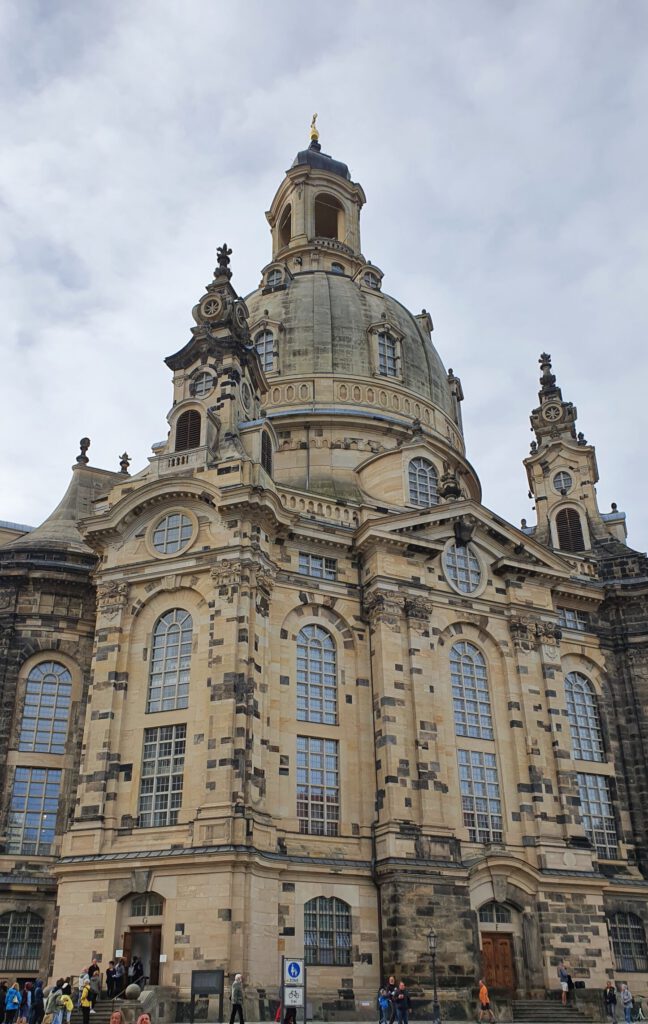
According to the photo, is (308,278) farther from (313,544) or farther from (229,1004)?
(229,1004)

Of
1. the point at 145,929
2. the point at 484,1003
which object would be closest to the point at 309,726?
the point at 145,929

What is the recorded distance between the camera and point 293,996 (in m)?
25.3

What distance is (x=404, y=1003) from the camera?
29.0m

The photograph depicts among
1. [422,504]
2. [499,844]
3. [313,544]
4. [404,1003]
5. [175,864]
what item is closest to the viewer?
[404,1003]

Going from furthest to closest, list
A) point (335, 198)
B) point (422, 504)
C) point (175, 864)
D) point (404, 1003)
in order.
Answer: point (335, 198) → point (422, 504) → point (175, 864) → point (404, 1003)

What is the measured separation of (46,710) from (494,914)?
65.2ft

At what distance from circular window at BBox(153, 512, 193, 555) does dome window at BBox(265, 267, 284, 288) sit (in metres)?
24.0

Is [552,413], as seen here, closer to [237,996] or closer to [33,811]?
[33,811]

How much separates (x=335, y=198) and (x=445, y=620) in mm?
39393

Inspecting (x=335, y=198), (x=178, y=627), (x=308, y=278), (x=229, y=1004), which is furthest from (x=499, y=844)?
(x=335, y=198)

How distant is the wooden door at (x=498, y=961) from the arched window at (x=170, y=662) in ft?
46.8

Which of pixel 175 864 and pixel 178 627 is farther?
pixel 178 627

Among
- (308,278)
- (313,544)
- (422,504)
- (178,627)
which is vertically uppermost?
(308,278)

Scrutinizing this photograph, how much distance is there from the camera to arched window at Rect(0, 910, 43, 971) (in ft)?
118
